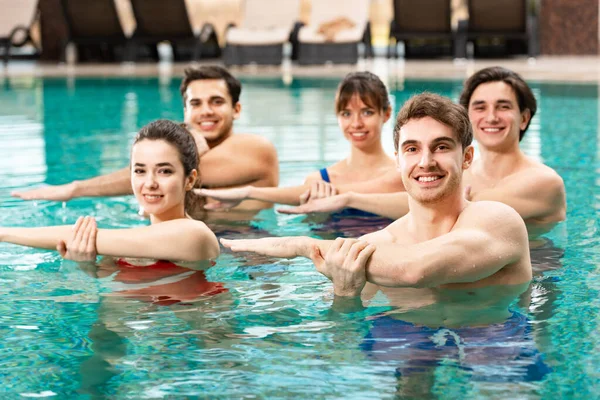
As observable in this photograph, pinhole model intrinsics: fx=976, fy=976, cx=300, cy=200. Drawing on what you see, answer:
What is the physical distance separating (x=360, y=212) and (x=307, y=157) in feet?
7.46

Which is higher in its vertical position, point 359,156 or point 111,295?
point 359,156

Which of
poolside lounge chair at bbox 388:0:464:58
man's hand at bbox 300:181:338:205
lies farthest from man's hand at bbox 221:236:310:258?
poolside lounge chair at bbox 388:0:464:58

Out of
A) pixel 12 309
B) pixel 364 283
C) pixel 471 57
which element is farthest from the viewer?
pixel 471 57

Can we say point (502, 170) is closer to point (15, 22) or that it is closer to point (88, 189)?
point (88, 189)

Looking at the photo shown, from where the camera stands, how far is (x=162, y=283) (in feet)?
13.4

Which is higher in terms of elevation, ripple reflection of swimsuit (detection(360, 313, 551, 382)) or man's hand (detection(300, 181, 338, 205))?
man's hand (detection(300, 181, 338, 205))

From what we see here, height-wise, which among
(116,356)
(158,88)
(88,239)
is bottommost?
(116,356)

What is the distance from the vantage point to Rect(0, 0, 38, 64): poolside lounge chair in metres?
17.2

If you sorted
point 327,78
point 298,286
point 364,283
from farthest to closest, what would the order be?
point 327,78
point 298,286
point 364,283

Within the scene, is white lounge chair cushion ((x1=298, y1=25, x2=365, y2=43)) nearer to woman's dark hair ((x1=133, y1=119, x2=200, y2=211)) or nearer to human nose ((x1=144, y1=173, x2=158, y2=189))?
woman's dark hair ((x1=133, y1=119, x2=200, y2=211))

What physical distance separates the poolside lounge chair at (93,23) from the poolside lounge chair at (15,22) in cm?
80

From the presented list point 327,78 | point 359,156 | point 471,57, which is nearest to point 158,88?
point 327,78

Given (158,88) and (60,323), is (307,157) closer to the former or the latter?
(60,323)

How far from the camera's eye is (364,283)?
3.58 m
